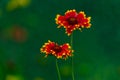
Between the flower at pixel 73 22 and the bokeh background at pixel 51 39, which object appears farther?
the bokeh background at pixel 51 39

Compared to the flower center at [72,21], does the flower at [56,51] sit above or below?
below

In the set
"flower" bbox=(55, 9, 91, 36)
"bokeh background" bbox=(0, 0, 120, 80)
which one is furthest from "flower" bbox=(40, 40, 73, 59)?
"bokeh background" bbox=(0, 0, 120, 80)

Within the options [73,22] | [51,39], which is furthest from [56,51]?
[51,39]

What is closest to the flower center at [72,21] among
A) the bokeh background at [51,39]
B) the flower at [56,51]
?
the flower at [56,51]

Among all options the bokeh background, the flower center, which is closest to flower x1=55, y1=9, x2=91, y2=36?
the flower center

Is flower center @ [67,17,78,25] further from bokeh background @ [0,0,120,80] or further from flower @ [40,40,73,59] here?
bokeh background @ [0,0,120,80]

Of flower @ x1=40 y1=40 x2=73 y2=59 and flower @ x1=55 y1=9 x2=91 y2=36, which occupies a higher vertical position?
flower @ x1=55 y1=9 x2=91 y2=36

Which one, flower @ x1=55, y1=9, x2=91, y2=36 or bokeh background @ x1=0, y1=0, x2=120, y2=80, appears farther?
bokeh background @ x1=0, y1=0, x2=120, y2=80

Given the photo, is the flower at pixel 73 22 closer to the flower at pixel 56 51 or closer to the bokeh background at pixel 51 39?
the flower at pixel 56 51

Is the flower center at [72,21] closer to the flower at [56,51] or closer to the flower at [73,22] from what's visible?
the flower at [73,22]

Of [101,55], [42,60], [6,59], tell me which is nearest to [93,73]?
[101,55]
